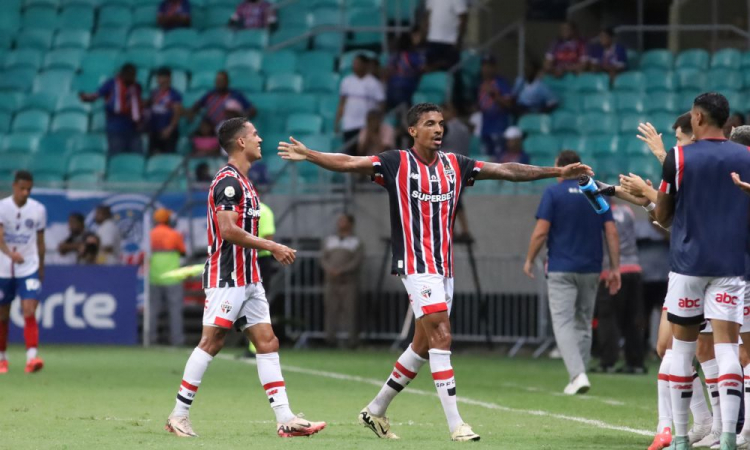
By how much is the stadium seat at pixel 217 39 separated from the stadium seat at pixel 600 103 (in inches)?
282

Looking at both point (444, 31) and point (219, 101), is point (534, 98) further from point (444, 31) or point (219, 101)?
point (219, 101)

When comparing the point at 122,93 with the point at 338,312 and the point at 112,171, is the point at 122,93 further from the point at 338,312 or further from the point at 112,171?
the point at 338,312

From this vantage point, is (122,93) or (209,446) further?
(122,93)

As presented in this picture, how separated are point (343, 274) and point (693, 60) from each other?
7.44 metres

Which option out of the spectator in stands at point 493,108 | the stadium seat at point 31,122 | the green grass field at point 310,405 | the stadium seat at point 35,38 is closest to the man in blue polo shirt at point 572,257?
the green grass field at point 310,405

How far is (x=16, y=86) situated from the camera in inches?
1005

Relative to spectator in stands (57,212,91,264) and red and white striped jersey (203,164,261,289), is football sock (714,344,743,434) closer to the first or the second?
red and white striped jersey (203,164,261,289)

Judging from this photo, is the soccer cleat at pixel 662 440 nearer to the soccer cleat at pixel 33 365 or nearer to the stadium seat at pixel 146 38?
the soccer cleat at pixel 33 365

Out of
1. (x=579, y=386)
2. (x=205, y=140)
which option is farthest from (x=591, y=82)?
(x=579, y=386)

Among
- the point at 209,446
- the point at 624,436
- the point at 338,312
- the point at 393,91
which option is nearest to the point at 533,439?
the point at 624,436

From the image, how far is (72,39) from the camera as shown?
26.2m

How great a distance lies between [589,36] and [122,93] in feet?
29.0

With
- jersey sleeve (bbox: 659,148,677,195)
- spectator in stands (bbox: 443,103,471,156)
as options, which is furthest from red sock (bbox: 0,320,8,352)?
jersey sleeve (bbox: 659,148,677,195)

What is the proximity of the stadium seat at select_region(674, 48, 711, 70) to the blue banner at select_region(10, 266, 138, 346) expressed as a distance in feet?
33.0
